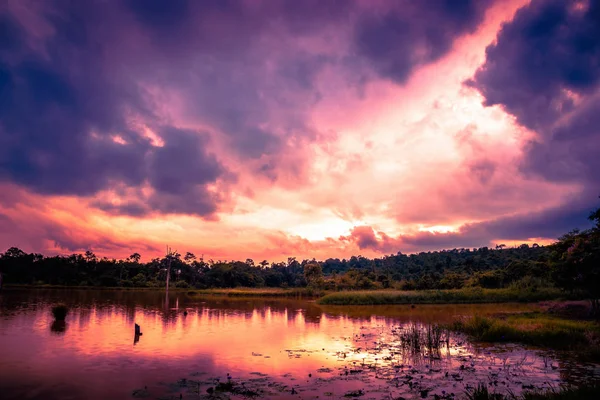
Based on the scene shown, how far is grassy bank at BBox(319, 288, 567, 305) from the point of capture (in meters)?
60.8

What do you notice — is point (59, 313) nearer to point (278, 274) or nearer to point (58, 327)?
point (58, 327)

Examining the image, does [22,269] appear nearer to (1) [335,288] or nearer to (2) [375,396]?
(1) [335,288]

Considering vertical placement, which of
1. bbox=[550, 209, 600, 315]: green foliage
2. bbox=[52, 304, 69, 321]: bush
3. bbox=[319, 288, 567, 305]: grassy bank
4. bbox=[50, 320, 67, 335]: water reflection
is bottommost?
bbox=[319, 288, 567, 305]: grassy bank

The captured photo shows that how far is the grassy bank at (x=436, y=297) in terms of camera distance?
60.8 m

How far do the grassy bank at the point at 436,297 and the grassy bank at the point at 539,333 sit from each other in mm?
33908

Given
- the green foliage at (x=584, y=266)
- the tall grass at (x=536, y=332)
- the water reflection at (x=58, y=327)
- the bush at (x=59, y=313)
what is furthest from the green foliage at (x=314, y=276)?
the water reflection at (x=58, y=327)

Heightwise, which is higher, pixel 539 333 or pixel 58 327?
pixel 58 327

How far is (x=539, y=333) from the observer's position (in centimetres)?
2319

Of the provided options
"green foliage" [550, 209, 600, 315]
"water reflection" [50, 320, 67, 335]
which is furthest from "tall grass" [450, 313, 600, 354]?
"water reflection" [50, 320, 67, 335]

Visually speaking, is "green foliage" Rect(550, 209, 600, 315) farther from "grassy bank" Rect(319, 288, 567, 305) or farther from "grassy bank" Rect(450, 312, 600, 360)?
"grassy bank" Rect(319, 288, 567, 305)

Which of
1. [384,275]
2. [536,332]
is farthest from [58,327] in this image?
[384,275]

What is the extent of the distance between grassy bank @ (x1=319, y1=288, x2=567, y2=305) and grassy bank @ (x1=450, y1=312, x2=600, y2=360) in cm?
3391

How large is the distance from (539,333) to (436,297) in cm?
4114

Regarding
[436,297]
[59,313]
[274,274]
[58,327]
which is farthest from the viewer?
[274,274]
